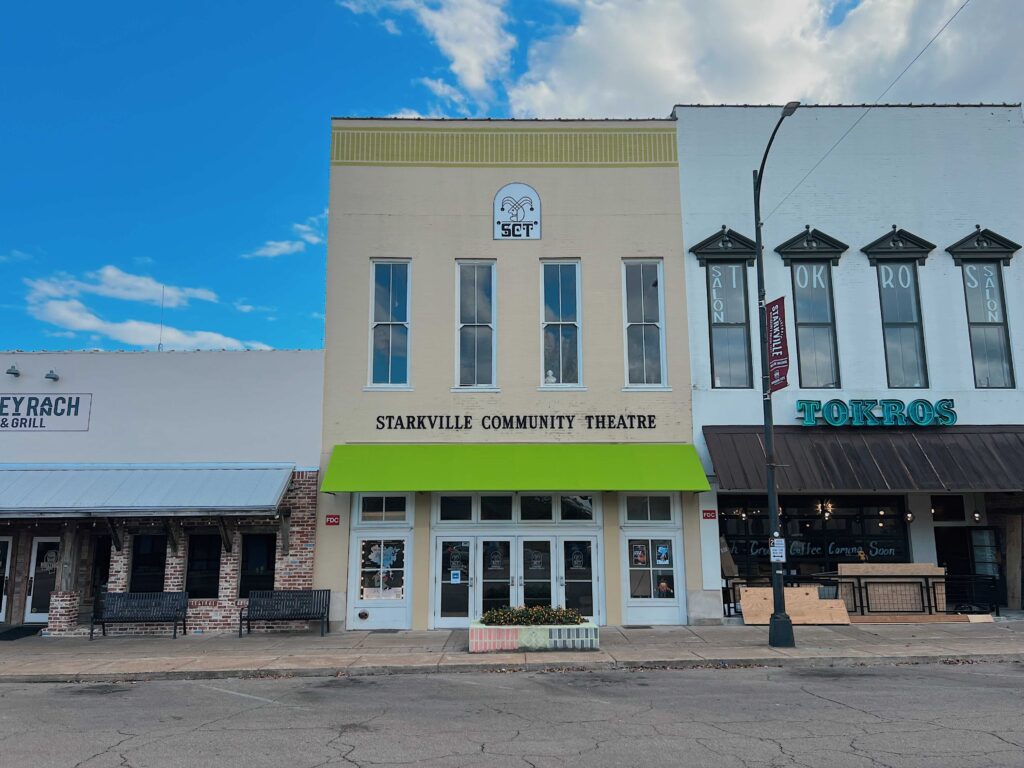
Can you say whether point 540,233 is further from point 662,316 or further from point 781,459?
point 781,459

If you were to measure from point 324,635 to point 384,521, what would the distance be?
2.62m

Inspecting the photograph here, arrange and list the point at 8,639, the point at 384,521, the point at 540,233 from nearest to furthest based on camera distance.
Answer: the point at 8,639, the point at 384,521, the point at 540,233

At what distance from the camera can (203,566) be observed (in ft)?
54.6

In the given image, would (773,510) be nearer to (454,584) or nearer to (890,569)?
(890,569)

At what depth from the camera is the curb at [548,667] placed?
467 inches

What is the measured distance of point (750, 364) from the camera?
17.4m

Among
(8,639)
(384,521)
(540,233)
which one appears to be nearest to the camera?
(8,639)

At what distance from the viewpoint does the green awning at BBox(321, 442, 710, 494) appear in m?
15.8

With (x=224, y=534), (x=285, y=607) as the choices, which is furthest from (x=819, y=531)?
(x=224, y=534)

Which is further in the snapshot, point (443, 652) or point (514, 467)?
point (514, 467)

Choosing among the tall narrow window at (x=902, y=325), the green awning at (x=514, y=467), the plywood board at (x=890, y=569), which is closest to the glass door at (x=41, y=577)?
the green awning at (x=514, y=467)

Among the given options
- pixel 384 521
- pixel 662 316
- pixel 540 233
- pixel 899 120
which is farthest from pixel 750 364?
pixel 384 521

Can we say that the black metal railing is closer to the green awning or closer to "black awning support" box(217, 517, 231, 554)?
the green awning

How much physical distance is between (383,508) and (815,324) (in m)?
10.7
